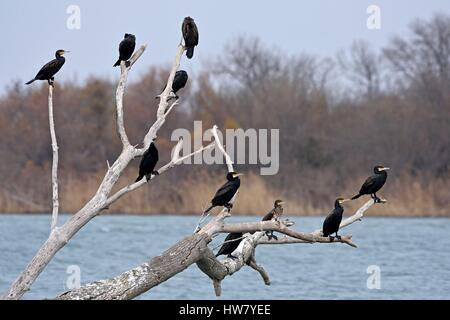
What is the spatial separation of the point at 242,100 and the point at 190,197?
6676mm

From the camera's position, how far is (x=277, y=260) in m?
25.2

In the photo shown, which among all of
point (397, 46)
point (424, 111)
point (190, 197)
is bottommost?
point (190, 197)

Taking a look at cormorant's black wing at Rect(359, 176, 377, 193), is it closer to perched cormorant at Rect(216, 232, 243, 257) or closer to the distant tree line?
perched cormorant at Rect(216, 232, 243, 257)

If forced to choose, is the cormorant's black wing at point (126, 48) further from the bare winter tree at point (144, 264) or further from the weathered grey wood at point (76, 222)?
the weathered grey wood at point (76, 222)

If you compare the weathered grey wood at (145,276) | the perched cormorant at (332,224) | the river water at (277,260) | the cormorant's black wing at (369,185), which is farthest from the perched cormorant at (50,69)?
the river water at (277,260)

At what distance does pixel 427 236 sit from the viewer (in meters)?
25.7

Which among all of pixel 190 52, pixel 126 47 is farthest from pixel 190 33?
pixel 126 47

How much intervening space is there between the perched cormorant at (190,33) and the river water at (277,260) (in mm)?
7081

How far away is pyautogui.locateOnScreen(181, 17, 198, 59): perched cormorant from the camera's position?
31.8 ft

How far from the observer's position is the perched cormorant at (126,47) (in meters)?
9.30

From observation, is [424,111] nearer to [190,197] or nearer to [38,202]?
[190,197]

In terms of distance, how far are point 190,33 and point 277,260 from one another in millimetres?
15913

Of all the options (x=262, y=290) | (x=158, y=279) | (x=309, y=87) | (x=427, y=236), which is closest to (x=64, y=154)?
(x=309, y=87)

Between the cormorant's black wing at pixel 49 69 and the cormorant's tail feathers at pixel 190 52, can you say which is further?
the cormorant's tail feathers at pixel 190 52
